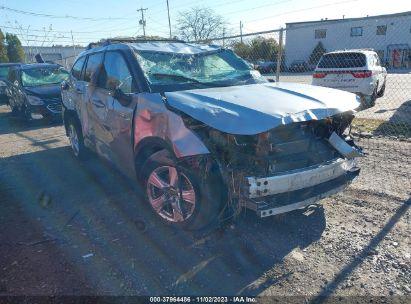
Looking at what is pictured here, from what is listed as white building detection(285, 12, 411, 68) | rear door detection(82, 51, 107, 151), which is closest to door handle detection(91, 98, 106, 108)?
rear door detection(82, 51, 107, 151)

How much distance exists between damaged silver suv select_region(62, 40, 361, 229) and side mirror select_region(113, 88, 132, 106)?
18mm

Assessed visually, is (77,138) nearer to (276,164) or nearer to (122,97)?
(122,97)

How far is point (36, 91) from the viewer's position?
9992mm

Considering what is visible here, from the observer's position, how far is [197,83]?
12.9 ft

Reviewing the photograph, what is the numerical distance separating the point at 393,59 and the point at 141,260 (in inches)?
1065

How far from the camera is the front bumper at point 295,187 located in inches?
112

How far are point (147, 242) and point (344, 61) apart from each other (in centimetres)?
961

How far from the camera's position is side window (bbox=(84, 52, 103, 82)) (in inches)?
187

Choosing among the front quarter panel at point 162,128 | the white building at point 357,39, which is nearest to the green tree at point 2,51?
the white building at point 357,39

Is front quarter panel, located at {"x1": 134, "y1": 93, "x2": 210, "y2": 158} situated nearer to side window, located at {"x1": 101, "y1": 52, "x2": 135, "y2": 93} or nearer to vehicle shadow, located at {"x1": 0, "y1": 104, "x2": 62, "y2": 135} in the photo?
side window, located at {"x1": 101, "y1": 52, "x2": 135, "y2": 93}

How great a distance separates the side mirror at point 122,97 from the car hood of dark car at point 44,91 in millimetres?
7064

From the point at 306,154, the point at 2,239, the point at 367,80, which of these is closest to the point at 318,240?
the point at 306,154

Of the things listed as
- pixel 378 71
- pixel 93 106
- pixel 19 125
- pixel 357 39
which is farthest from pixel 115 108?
pixel 357 39

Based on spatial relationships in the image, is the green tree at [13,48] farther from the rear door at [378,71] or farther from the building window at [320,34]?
the rear door at [378,71]
